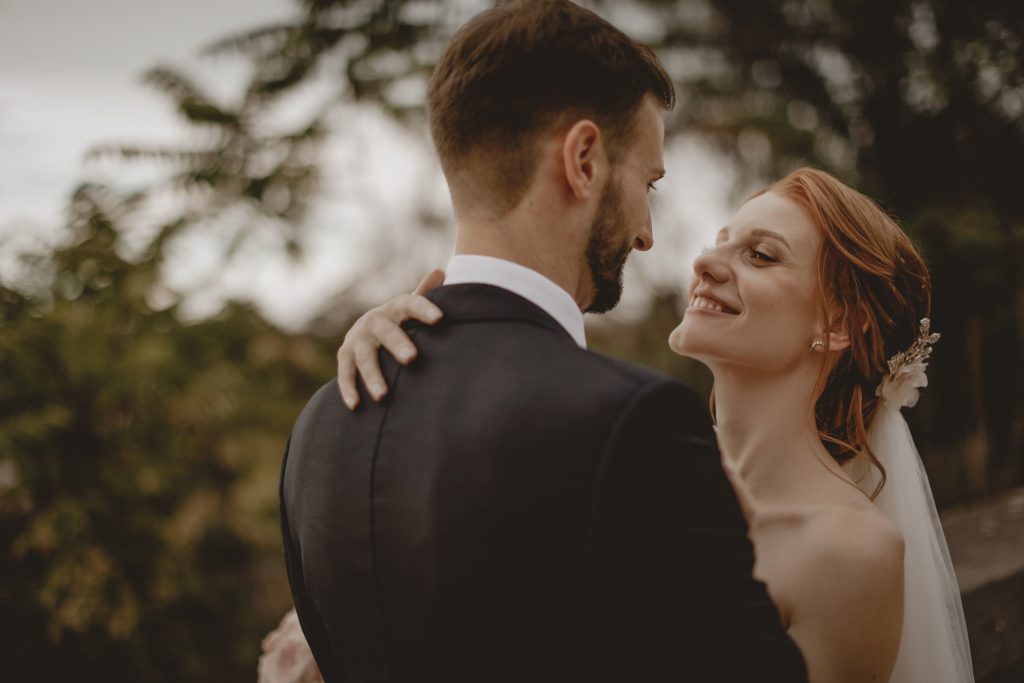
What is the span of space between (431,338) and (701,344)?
4.07 ft

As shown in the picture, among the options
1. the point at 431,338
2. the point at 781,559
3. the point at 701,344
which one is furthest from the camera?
the point at 701,344

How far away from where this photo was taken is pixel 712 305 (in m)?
2.56

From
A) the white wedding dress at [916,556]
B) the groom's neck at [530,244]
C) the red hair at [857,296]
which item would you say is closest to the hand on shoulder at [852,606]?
the white wedding dress at [916,556]

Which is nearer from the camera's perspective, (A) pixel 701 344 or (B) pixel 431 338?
(B) pixel 431 338

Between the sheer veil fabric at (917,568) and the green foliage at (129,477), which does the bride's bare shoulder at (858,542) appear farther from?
the green foliage at (129,477)

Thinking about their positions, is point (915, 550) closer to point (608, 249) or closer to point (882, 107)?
point (608, 249)

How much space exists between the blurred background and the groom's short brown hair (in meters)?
3.45

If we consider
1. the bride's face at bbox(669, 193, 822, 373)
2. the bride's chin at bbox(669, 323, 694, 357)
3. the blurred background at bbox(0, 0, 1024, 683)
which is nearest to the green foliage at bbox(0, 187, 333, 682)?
the blurred background at bbox(0, 0, 1024, 683)

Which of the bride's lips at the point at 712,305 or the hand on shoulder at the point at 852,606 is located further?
the bride's lips at the point at 712,305

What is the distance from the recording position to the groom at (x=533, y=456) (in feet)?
4.09

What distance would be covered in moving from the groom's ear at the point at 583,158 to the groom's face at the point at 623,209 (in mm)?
42

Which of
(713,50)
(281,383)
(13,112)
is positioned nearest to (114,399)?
(281,383)

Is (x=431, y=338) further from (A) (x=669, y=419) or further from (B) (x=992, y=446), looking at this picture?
(B) (x=992, y=446)

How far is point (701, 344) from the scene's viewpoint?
2.49 metres
